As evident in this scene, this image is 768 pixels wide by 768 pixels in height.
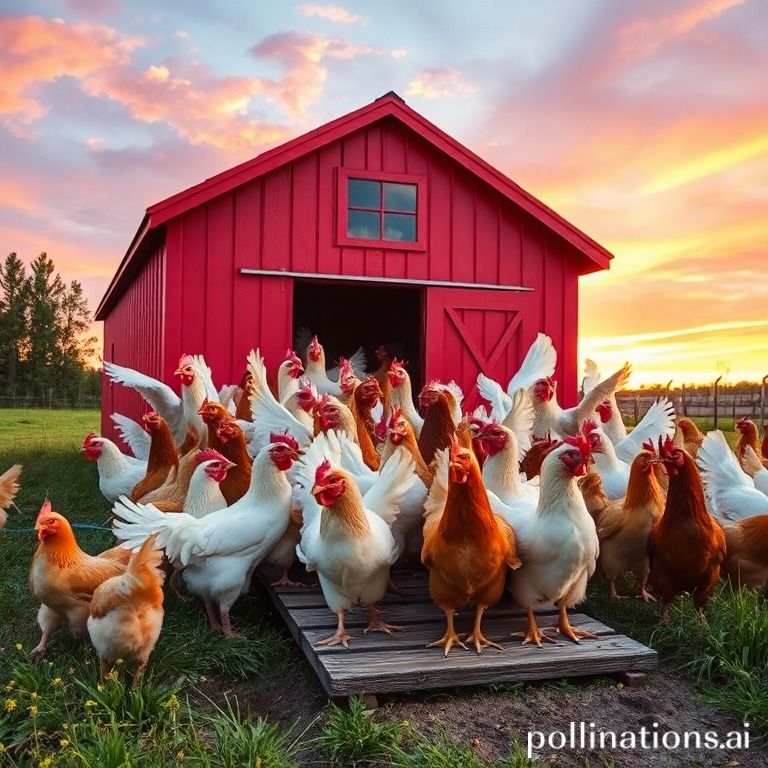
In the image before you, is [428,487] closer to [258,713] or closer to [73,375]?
[258,713]

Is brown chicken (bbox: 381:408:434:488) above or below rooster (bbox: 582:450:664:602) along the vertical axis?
above

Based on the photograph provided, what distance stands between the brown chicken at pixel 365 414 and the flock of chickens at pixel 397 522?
2 centimetres

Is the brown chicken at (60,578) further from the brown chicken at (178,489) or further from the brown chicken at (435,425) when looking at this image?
the brown chicken at (435,425)

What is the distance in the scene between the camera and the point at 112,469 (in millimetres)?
6961

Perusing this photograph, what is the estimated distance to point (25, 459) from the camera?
13023mm

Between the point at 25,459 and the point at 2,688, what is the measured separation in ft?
35.3

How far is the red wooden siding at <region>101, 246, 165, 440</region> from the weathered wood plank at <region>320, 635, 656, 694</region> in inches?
208

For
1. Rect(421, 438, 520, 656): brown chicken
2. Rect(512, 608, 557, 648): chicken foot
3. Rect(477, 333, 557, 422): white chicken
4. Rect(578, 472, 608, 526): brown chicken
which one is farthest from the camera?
Rect(477, 333, 557, 422): white chicken

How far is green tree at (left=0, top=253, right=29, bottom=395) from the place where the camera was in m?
45.0

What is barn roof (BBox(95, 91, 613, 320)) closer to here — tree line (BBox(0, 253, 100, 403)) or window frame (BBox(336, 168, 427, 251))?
window frame (BBox(336, 168, 427, 251))

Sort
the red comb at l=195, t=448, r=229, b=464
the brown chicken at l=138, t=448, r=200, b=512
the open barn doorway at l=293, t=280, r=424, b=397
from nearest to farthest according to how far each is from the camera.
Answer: the red comb at l=195, t=448, r=229, b=464 → the brown chicken at l=138, t=448, r=200, b=512 → the open barn doorway at l=293, t=280, r=424, b=397

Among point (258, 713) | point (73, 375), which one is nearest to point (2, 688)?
point (258, 713)

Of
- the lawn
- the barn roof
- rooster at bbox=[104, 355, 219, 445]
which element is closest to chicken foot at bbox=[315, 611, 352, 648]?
the lawn

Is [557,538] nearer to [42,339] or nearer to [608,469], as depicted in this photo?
[608,469]
